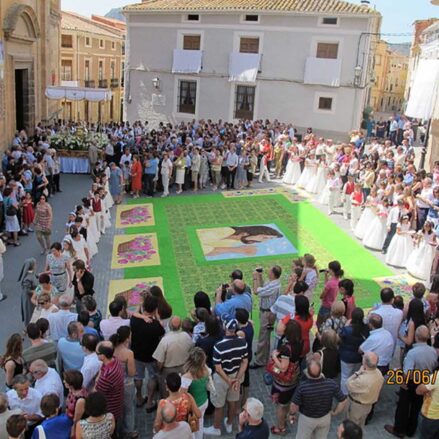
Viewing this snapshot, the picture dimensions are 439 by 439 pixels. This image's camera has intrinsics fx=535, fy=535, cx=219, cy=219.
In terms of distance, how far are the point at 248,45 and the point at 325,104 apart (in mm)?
5085

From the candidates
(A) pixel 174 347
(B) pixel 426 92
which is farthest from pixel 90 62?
(A) pixel 174 347

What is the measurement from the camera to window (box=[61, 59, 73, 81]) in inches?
1649

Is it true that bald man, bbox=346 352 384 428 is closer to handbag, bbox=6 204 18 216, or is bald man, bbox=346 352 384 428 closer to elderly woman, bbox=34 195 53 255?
elderly woman, bbox=34 195 53 255

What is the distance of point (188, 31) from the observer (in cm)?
2864

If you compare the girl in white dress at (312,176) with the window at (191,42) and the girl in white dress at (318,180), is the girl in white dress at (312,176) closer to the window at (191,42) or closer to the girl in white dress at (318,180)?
the girl in white dress at (318,180)

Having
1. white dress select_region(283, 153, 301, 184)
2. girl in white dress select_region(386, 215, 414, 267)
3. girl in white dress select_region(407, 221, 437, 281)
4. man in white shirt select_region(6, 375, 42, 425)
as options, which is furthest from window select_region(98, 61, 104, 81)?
man in white shirt select_region(6, 375, 42, 425)

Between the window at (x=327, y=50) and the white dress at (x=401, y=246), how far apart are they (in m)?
16.4

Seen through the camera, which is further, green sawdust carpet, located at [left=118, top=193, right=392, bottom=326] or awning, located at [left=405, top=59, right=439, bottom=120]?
awning, located at [left=405, top=59, right=439, bottom=120]

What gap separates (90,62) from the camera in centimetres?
4512

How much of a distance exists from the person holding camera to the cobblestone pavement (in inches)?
8.4

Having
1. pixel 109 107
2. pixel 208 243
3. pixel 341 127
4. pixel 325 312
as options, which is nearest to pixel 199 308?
pixel 325 312

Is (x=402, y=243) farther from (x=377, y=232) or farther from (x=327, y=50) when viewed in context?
(x=327, y=50)

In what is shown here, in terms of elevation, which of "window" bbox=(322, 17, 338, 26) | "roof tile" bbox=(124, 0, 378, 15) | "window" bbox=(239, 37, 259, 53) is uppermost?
"roof tile" bbox=(124, 0, 378, 15)

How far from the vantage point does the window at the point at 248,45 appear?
2758 centimetres
